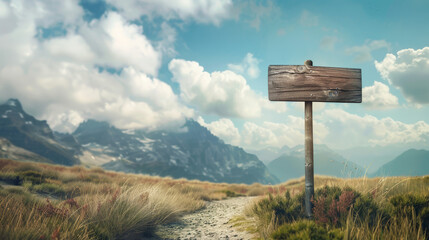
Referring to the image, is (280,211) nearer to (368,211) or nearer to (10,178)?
(368,211)

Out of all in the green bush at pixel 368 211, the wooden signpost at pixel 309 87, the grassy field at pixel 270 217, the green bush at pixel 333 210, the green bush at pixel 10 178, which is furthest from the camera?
the green bush at pixel 10 178

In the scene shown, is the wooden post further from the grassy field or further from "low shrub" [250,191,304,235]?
"low shrub" [250,191,304,235]

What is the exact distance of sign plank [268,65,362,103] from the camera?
19.2 feet

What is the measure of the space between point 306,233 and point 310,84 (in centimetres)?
338

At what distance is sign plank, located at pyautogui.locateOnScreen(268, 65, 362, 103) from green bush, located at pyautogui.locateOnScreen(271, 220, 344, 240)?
9.23 feet

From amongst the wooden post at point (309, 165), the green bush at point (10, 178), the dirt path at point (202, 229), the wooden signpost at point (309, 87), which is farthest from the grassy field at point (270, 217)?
the green bush at point (10, 178)

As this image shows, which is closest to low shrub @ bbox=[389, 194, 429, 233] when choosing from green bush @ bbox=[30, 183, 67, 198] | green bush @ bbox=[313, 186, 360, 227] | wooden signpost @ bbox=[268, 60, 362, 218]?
green bush @ bbox=[313, 186, 360, 227]

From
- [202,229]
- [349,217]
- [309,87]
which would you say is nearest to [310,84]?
[309,87]

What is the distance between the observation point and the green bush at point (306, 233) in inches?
153

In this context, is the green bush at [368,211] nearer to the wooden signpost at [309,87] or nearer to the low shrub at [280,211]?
the wooden signpost at [309,87]

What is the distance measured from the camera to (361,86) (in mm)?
6109

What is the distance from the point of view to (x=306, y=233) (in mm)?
3883

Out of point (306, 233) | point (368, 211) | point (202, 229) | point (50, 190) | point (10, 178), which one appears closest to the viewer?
point (306, 233)

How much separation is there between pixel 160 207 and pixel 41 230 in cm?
391
